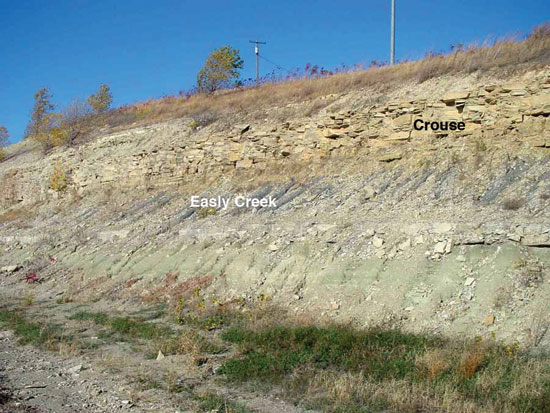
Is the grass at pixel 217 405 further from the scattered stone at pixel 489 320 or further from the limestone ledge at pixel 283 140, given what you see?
the limestone ledge at pixel 283 140

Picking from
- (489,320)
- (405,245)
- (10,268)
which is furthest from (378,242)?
(10,268)

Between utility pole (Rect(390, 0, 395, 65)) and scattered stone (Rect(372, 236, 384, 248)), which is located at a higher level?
utility pole (Rect(390, 0, 395, 65))

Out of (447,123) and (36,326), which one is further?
(447,123)

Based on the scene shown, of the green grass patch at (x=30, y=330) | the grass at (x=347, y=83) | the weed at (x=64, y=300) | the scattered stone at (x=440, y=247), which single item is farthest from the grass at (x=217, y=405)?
the grass at (x=347, y=83)

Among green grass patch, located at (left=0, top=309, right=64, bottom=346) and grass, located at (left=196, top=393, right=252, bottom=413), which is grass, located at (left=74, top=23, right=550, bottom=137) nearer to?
green grass patch, located at (left=0, top=309, right=64, bottom=346)

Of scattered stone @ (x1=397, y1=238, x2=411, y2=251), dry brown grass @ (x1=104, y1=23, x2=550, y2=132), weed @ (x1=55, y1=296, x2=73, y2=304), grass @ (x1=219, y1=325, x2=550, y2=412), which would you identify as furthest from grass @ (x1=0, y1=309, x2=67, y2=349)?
dry brown grass @ (x1=104, y1=23, x2=550, y2=132)

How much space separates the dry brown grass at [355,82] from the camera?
15355 millimetres

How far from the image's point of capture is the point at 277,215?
1420cm

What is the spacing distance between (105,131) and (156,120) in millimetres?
3832

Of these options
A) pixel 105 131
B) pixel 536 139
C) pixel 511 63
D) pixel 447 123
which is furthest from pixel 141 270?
pixel 105 131

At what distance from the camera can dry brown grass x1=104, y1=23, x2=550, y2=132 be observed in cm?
1536

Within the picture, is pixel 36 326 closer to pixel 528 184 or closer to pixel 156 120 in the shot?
pixel 528 184

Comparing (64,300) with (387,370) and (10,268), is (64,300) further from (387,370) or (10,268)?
(387,370)

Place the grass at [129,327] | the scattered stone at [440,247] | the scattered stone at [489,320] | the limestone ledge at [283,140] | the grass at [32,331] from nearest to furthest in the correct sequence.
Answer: the scattered stone at [489,320]
the grass at [32,331]
the grass at [129,327]
the scattered stone at [440,247]
the limestone ledge at [283,140]
